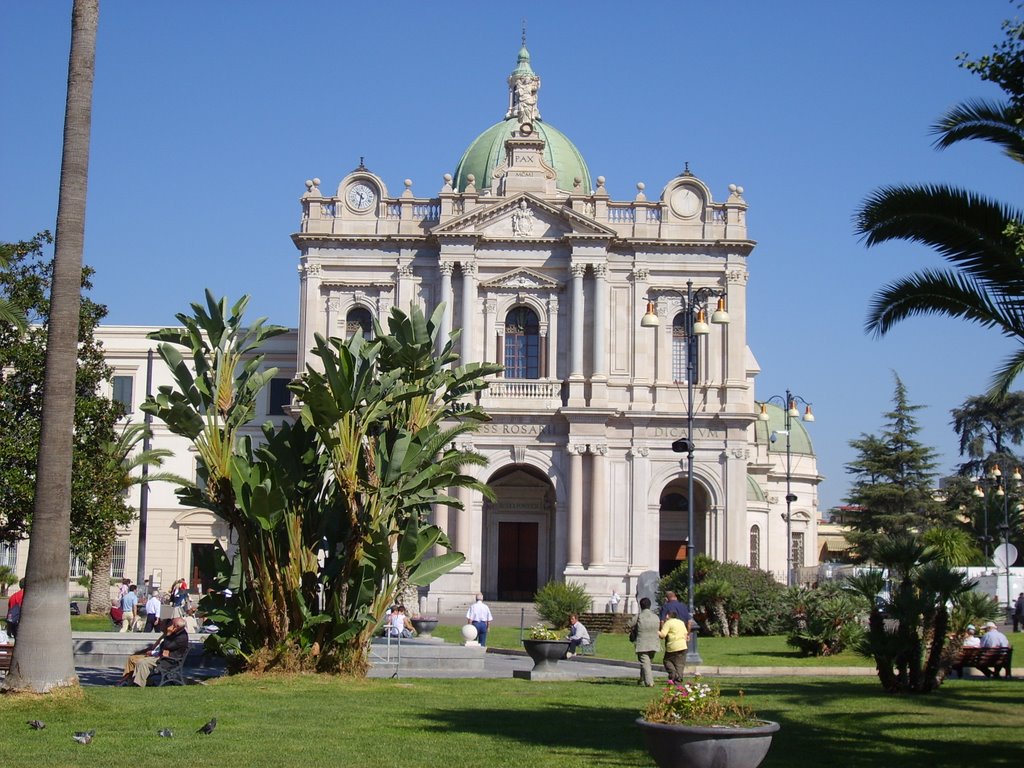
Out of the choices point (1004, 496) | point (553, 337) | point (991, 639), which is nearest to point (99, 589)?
point (553, 337)

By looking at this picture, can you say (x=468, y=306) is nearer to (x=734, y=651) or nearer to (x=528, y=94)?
(x=528, y=94)

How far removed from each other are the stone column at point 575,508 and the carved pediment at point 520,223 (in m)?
8.21

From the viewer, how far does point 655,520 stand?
170 ft

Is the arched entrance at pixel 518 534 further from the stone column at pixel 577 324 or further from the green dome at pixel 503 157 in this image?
the green dome at pixel 503 157

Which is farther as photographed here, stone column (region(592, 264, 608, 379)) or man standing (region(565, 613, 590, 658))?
stone column (region(592, 264, 608, 379))

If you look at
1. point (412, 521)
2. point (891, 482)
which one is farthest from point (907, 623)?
point (891, 482)

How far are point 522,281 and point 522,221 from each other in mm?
2300

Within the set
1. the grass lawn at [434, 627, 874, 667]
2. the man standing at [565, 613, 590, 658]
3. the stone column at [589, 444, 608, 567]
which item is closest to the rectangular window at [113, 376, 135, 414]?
the stone column at [589, 444, 608, 567]

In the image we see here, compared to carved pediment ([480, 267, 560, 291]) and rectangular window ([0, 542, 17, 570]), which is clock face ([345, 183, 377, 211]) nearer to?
carved pediment ([480, 267, 560, 291])

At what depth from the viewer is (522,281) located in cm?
5306

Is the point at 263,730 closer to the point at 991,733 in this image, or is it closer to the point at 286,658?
the point at 286,658

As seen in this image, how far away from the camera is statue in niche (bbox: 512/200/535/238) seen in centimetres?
5303

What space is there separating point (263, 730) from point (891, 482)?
5811 cm

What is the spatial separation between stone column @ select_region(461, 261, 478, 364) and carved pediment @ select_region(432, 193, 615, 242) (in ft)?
4.46
